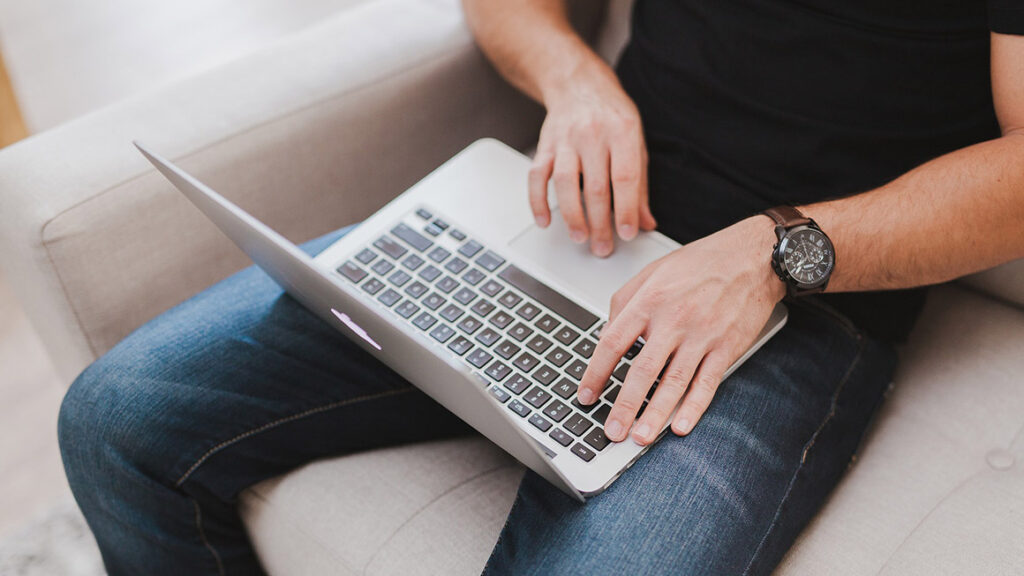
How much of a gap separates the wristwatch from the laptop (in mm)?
57

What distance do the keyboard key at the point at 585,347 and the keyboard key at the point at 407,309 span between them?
0.17 meters

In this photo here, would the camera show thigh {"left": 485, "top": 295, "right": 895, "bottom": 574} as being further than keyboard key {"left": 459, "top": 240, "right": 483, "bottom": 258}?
No

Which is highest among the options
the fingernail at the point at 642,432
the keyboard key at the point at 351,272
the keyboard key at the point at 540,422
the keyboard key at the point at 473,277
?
the keyboard key at the point at 351,272

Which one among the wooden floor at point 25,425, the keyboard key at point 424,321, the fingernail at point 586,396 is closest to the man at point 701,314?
the fingernail at point 586,396

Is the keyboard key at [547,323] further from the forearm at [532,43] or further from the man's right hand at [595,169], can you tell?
the forearm at [532,43]

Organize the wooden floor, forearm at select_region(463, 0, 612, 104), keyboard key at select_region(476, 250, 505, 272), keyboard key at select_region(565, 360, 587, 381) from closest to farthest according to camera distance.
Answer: keyboard key at select_region(565, 360, 587, 381) < keyboard key at select_region(476, 250, 505, 272) < forearm at select_region(463, 0, 612, 104) < the wooden floor

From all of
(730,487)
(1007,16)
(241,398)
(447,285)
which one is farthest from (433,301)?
Answer: (1007,16)

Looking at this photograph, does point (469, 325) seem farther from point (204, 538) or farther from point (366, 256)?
point (204, 538)

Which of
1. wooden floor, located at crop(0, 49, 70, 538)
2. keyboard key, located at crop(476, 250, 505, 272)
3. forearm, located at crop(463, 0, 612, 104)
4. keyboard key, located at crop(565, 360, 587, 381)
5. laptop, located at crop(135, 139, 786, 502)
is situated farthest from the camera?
wooden floor, located at crop(0, 49, 70, 538)

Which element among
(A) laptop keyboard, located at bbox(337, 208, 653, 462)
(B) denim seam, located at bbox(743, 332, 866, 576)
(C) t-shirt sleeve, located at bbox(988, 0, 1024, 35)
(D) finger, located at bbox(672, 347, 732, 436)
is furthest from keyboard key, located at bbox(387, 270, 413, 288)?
(C) t-shirt sleeve, located at bbox(988, 0, 1024, 35)

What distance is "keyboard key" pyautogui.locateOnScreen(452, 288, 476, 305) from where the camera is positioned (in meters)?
0.86

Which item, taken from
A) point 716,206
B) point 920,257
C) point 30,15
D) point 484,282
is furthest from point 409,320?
point 30,15

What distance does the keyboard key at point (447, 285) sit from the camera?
875 mm

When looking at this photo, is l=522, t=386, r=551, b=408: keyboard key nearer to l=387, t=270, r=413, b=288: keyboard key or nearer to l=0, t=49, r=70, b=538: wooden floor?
l=387, t=270, r=413, b=288: keyboard key
